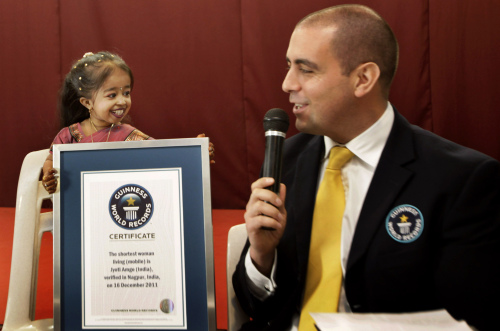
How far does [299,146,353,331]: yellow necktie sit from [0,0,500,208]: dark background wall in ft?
9.21

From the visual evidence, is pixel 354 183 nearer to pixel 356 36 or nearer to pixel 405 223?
pixel 405 223

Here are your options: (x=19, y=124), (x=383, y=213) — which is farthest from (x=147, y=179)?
(x=19, y=124)

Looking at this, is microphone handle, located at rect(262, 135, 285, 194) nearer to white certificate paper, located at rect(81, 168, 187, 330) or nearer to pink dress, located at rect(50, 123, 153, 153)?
white certificate paper, located at rect(81, 168, 187, 330)

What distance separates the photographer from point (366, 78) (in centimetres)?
134

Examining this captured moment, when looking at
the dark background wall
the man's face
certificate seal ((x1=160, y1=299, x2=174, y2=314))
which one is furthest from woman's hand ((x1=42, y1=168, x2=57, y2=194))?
the dark background wall

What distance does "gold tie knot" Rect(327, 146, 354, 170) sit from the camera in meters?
1.31

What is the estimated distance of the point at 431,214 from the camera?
3.79 ft

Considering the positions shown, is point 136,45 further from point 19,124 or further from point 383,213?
point 383,213

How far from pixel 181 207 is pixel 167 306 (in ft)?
0.77

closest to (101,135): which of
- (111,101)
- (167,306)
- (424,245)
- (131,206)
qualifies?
(111,101)

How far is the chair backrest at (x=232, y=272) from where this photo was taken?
1336 millimetres

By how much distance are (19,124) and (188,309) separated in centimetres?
393

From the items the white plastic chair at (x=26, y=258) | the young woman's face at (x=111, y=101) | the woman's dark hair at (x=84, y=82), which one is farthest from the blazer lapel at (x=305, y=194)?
the woman's dark hair at (x=84, y=82)

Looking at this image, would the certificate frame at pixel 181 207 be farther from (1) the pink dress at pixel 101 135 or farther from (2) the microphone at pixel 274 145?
(1) the pink dress at pixel 101 135
